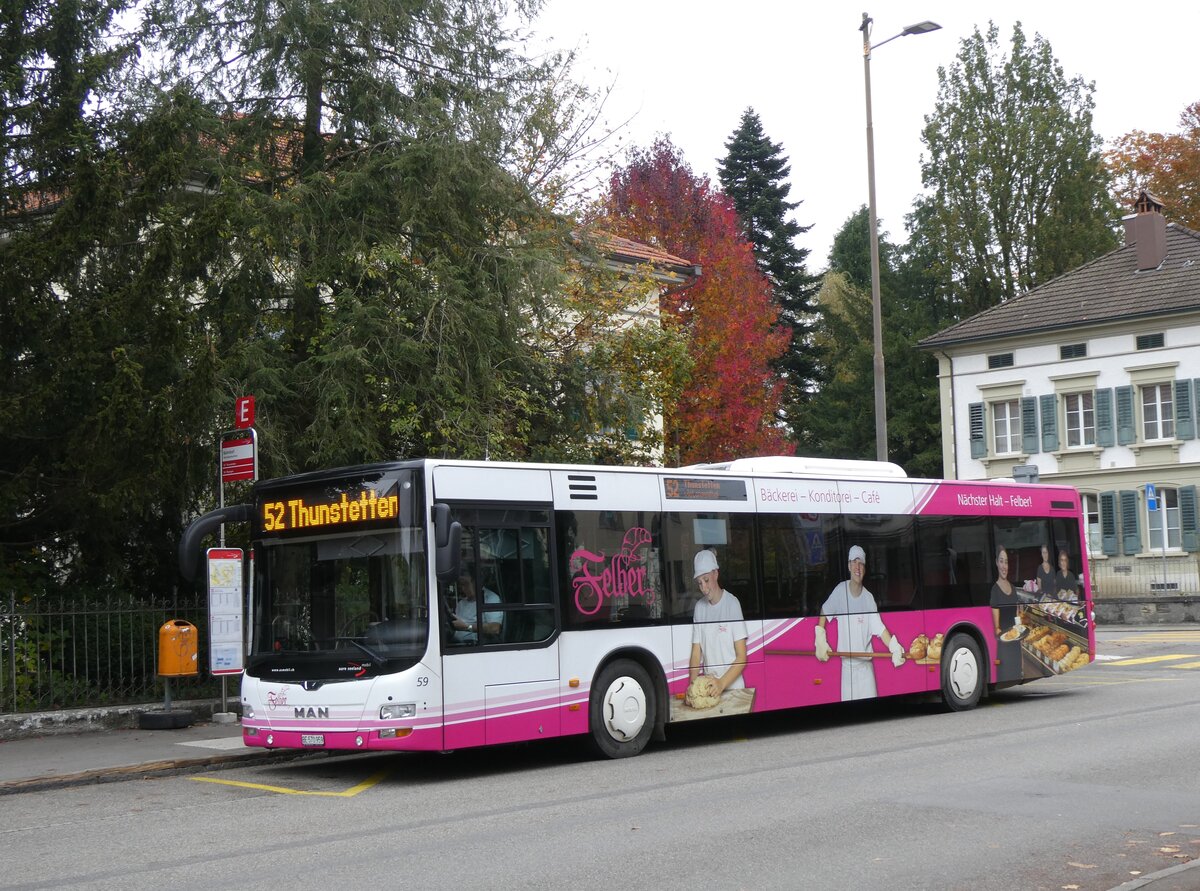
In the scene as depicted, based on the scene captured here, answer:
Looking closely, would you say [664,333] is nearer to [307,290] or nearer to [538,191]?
[538,191]

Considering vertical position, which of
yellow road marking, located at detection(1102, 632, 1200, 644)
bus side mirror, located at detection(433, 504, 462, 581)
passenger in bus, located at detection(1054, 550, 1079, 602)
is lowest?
yellow road marking, located at detection(1102, 632, 1200, 644)

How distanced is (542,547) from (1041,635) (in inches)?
341

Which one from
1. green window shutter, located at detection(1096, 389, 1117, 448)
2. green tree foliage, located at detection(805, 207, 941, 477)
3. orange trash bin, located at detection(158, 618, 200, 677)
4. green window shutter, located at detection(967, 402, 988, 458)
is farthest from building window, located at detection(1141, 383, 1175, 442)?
orange trash bin, located at detection(158, 618, 200, 677)

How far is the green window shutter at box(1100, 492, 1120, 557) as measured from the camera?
47.5 metres

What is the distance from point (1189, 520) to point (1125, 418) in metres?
4.06

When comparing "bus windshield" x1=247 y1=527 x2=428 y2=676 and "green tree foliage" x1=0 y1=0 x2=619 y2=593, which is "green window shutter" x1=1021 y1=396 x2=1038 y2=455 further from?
"bus windshield" x1=247 y1=527 x2=428 y2=676

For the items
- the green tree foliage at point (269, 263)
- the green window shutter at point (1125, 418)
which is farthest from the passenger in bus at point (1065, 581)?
the green window shutter at point (1125, 418)

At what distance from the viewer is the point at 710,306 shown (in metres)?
45.0

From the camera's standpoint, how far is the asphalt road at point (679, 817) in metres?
7.73

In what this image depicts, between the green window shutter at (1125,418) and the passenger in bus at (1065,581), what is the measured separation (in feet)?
100

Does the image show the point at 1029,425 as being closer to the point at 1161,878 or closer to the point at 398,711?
the point at 398,711

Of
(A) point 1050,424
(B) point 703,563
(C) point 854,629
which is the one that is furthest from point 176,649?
(A) point 1050,424

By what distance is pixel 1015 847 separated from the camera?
8.23 meters

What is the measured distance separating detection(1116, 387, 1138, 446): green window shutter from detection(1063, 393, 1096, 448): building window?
98 centimetres
